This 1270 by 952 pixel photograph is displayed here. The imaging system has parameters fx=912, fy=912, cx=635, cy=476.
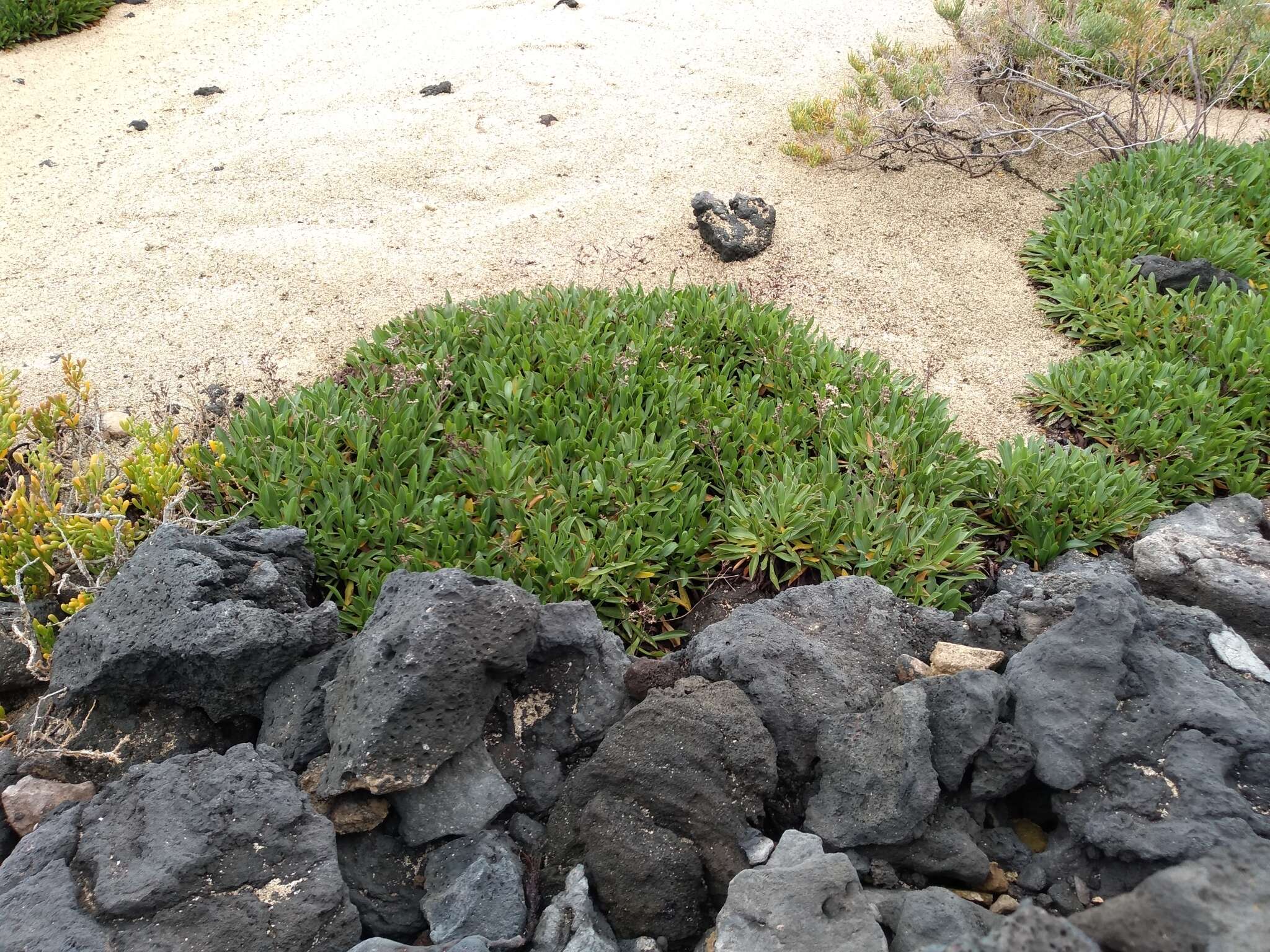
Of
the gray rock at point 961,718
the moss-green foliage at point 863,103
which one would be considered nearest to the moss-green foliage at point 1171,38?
the moss-green foliage at point 863,103

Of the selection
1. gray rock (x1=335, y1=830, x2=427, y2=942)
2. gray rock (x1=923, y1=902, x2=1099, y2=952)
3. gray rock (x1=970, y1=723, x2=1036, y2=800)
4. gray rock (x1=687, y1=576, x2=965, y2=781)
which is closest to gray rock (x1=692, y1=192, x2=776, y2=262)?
gray rock (x1=687, y1=576, x2=965, y2=781)

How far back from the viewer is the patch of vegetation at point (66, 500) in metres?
3.03

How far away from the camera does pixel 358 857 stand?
7.91 feet

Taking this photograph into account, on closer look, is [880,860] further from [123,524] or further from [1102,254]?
[1102,254]

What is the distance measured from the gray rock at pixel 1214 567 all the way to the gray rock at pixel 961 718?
958mm

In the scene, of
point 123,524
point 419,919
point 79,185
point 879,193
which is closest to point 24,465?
point 123,524

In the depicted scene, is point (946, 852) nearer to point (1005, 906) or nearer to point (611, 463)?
point (1005, 906)

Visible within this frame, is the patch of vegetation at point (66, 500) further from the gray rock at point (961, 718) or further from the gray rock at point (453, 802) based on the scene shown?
the gray rock at point (961, 718)

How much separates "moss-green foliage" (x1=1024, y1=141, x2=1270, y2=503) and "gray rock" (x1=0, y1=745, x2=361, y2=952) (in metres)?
3.60

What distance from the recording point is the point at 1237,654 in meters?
2.54

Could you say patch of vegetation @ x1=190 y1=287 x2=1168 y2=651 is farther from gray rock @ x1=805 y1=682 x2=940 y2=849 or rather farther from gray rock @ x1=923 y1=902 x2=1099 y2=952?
gray rock @ x1=923 y1=902 x2=1099 y2=952

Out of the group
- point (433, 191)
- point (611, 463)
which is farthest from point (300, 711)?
point (433, 191)

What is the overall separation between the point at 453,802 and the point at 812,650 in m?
1.10

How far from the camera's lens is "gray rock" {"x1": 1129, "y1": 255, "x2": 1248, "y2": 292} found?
16.0 ft
